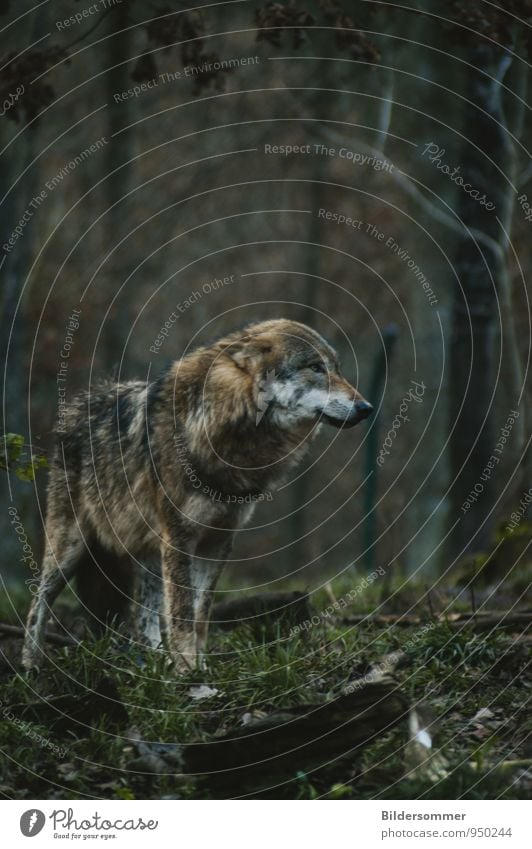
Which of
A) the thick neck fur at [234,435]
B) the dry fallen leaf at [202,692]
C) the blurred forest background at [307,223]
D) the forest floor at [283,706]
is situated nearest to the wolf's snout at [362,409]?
the thick neck fur at [234,435]

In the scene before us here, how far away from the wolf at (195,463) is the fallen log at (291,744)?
4.60 ft

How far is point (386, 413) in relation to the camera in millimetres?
20969

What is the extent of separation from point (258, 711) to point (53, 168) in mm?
17063

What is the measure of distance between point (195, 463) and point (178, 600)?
982mm

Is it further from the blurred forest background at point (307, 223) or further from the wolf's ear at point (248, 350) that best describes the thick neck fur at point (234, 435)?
the blurred forest background at point (307, 223)

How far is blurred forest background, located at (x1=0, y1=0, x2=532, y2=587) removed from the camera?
9562 millimetres

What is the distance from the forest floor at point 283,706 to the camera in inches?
208

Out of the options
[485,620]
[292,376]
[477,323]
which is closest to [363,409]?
[292,376]

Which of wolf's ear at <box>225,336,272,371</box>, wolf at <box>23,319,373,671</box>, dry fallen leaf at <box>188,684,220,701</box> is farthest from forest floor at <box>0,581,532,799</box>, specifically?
wolf's ear at <box>225,336,272,371</box>

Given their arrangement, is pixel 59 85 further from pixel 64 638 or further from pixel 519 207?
pixel 64 638

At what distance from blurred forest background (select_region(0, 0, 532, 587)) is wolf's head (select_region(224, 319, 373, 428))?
3.33 ft

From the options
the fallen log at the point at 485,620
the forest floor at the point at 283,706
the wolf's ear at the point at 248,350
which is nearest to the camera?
the forest floor at the point at 283,706

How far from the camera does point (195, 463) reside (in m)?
7.46

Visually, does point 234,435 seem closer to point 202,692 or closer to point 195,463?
point 195,463
